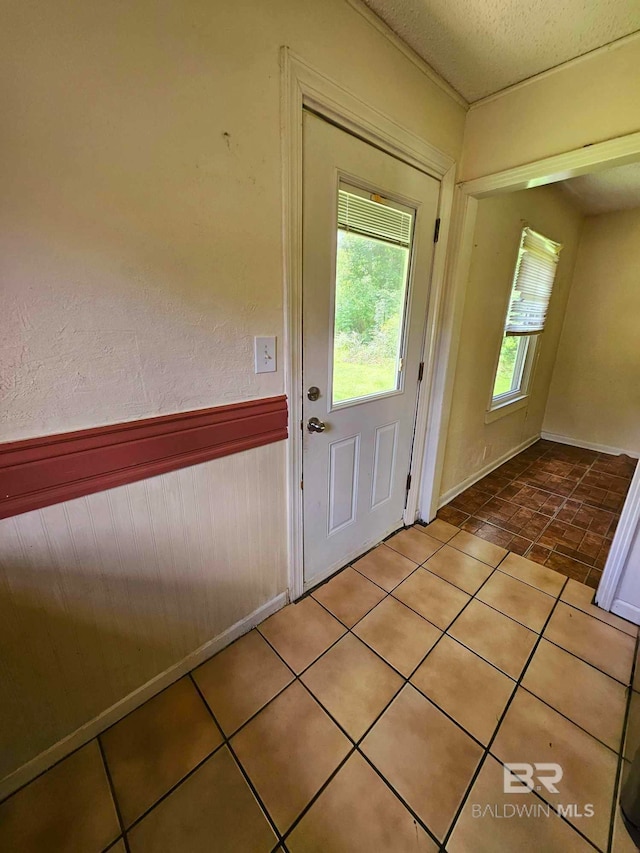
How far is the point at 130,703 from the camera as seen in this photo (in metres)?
1.20

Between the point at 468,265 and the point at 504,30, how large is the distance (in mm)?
893

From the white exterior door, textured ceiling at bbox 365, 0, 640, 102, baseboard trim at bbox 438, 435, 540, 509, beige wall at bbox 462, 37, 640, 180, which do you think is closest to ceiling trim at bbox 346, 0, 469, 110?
textured ceiling at bbox 365, 0, 640, 102

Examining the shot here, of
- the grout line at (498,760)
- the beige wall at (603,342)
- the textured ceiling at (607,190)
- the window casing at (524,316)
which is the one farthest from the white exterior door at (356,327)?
the beige wall at (603,342)

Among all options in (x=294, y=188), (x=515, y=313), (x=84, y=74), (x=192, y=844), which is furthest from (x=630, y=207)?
(x=192, y=844)

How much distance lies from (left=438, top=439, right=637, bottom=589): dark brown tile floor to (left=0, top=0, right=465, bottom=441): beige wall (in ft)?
6.51

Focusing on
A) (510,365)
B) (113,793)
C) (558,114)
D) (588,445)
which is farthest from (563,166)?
(588,445)

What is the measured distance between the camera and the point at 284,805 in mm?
982

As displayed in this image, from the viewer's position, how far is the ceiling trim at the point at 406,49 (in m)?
1.20

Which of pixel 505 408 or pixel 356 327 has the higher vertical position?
pixel 356 327

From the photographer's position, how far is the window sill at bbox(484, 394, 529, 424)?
9.43 feet

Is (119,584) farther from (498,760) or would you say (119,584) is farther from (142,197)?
(498,760)

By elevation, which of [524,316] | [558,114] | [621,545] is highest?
[558,114]

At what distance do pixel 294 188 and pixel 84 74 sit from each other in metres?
0.61

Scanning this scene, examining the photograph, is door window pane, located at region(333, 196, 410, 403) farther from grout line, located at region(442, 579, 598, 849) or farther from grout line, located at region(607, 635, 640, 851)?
grout line, located at region(607, 635, 640, 851)
